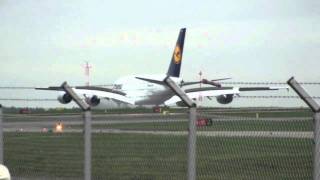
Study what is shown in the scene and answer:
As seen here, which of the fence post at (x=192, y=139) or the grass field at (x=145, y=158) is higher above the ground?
the grass field at (x=145, y=158)

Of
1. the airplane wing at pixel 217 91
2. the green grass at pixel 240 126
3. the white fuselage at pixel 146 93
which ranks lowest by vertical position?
the green grass at pixel 240 126

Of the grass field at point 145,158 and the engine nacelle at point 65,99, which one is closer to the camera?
the engine nacelle at point 65,99

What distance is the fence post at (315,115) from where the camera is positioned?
765 cm

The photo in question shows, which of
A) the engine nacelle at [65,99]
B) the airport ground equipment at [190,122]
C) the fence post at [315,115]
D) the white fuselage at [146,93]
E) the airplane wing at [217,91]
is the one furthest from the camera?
the white fuselage at [146,93]

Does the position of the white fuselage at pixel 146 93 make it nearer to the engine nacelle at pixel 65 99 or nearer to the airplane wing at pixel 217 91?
the airplane wing at pixel 217 91

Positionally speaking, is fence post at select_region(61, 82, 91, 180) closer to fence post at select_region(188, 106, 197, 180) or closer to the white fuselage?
fence post at select_region(188, 106, 197, 180)

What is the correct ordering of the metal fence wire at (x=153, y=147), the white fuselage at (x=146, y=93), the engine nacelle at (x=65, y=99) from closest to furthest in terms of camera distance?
the metal fence wire at (x=153, y=147) < the engine nacelle at (x=65, y=99) < the white fuselage at (x=146, y=93)

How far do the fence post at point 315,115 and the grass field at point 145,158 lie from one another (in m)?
3.52

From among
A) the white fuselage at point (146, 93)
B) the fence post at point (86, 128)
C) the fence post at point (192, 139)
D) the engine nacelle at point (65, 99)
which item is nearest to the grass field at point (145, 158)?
the engine nacelle at point (65, 99)

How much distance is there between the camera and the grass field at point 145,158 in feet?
39.4

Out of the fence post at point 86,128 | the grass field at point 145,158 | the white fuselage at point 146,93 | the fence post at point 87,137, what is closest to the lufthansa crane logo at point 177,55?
the white fuselage at point 146,93

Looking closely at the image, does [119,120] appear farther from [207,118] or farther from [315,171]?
[315,171]

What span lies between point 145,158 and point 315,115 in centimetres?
558

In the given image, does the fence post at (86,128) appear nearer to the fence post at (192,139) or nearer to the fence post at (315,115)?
the fence post at (192,139)
